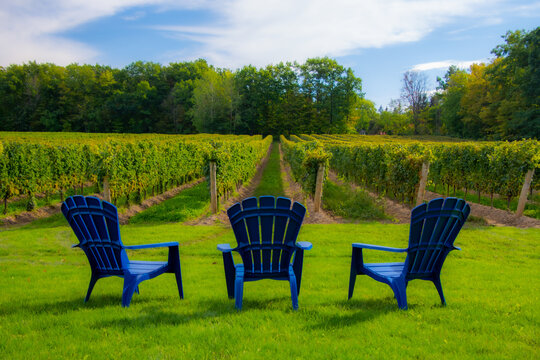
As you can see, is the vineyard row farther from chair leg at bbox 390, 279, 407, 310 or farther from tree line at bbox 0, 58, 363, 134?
tree line at bbox 0, 58, 363, 134

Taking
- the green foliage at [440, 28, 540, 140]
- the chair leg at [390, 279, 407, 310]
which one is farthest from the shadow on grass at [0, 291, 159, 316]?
the green foliage at [440, 28, 540, 140]

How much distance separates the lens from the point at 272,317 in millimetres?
2797

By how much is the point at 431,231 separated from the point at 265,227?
4.78ft

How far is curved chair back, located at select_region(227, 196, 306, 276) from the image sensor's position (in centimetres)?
300

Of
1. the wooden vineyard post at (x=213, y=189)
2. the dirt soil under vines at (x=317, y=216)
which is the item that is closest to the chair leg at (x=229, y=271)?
the dirt soil under vines at (x=317, y=216)

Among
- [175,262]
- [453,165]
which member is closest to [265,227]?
[175,262]

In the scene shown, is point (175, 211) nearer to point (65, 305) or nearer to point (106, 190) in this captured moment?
point (106, 190)

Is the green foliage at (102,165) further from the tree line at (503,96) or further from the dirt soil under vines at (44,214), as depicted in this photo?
the tree line at (503,96)

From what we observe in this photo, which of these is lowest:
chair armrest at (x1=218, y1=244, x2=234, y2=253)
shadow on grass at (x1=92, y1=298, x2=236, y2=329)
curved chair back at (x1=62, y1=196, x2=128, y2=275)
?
shadow on grass at (x1=92, y1=298, x2=236, y2=329)

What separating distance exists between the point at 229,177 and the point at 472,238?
25.3 feet

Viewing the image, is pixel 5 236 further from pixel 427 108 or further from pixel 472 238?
pixel 427 108

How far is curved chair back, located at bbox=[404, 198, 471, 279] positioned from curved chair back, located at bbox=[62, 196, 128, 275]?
2608 mm

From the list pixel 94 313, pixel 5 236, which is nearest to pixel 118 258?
pixel 94 313

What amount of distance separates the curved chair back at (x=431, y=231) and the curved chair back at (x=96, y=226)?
Answer: 2.61 metres
